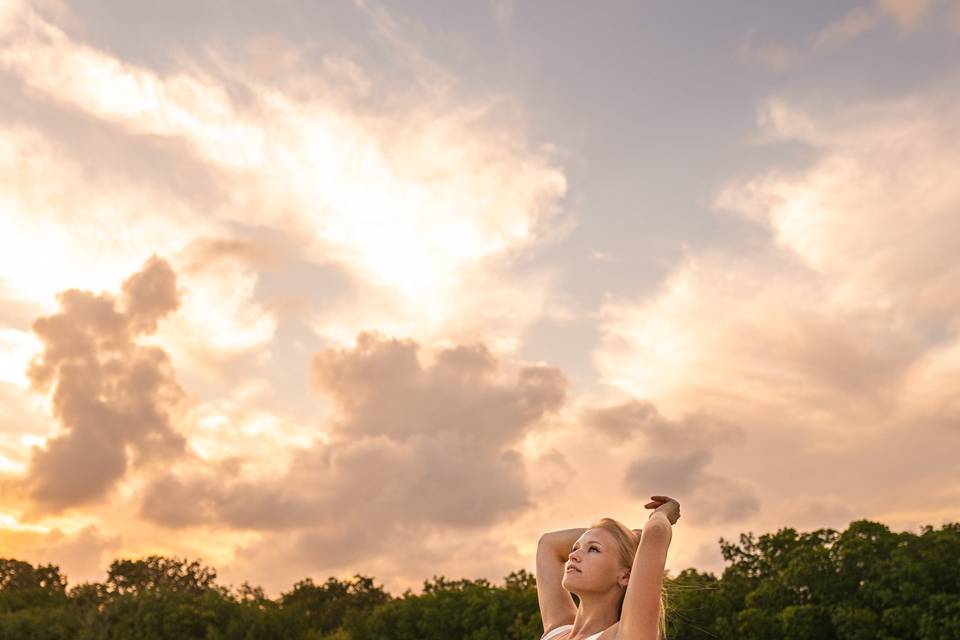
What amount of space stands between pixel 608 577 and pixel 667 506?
44 cm

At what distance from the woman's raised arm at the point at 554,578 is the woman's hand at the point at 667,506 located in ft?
3.08

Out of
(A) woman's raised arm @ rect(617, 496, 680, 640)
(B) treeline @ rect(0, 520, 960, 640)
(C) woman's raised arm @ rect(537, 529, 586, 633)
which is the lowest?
(A) woman's raised arm @ rect(617, 496, 680, 640)

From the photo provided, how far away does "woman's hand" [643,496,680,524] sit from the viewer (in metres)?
4.41

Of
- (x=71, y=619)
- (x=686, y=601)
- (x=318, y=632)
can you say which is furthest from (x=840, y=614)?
(x=71, y=619)

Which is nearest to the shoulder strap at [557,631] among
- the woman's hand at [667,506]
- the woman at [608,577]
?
the woman at [608,577]

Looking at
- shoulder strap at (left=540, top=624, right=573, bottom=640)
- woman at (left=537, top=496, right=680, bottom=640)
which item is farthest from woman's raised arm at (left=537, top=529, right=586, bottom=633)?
shoulder strap at (left=540, top=624, right=573, bottom=640)

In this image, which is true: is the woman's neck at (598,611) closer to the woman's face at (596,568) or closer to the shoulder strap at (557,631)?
the woman's face at (596,568)

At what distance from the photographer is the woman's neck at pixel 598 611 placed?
465 cm

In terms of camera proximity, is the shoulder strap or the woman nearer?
the woman

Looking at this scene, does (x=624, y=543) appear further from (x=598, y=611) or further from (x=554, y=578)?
(x=554, y=578)

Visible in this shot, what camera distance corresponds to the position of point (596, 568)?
15.3 feet

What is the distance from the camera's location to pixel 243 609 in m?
29.9

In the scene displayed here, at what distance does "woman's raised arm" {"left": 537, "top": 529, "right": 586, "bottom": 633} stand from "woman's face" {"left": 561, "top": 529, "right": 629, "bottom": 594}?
624 millimetres

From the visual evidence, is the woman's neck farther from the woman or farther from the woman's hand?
the woman's hand
